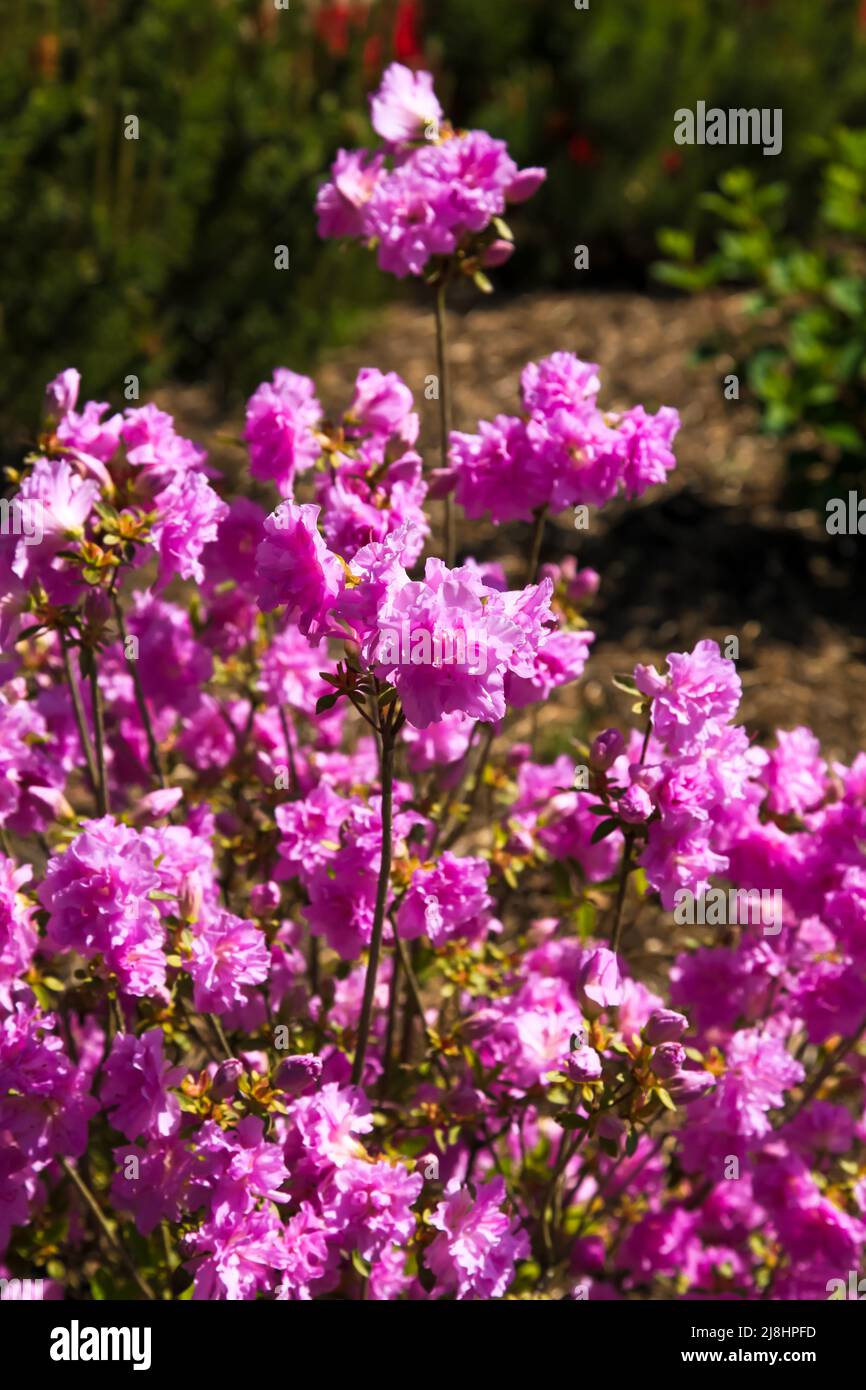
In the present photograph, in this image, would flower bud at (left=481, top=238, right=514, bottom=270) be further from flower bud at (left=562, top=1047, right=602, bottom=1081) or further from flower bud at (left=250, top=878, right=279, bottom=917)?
flower bud at (left=562, top=1047, right=602, bottom=1081)

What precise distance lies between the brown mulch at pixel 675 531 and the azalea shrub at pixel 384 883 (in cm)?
165

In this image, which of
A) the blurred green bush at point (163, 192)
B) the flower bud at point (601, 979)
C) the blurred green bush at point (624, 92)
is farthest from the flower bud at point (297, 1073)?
the blurred green bush at point (624, 92)

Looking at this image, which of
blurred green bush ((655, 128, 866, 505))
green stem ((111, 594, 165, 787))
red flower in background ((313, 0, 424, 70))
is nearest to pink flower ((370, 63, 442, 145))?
green stem ((111, 594, 165, 787))

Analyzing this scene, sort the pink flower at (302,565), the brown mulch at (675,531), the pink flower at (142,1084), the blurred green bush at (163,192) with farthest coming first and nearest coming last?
the blurred green bush at (163,192) → the brown mulch at (675,531) → the pink flower at (142,1084) → the pink flower at (302,565)

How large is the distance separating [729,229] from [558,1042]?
581 centimetres

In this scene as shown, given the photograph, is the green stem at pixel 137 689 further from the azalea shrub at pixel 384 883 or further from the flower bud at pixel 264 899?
the flower bud at pixel 264 899

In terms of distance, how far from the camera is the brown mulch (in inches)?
179

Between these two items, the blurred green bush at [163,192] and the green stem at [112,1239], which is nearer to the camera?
the green stem at [112,1239]

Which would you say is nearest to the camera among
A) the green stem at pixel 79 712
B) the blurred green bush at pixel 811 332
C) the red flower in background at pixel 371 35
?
the green stem at pixel 79 712

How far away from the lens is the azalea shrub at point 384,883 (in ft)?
6.04

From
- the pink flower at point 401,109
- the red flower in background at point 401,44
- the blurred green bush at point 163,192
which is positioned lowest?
the pink flower at point 401,109

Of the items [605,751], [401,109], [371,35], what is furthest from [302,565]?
[371,35]

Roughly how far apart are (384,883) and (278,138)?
4.29 meters
